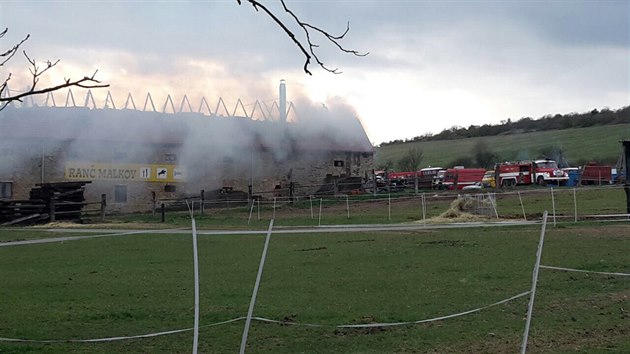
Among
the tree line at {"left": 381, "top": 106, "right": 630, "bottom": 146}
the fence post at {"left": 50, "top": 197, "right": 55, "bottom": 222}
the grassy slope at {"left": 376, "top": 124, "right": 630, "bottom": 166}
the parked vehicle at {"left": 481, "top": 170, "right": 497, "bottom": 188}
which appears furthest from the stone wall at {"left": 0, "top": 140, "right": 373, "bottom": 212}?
the tree line at {"left": 381, "top": 106, "right": 630, "bottom": 146}

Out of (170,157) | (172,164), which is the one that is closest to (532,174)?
(172,164)

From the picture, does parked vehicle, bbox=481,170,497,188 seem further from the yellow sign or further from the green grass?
the yellow sign

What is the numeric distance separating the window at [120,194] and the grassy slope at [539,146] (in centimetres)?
4524

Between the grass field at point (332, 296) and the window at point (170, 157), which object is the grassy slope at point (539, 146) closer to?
the window at point (170, 157)

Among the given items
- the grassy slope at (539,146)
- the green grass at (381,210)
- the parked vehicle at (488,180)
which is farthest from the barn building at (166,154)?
the grassy slope at (539,146)

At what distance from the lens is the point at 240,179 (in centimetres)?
4925

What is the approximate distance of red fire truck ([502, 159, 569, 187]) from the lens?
55.0 metres

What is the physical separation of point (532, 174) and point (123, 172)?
3053 centimetres

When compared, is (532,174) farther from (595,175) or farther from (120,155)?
(120,155)

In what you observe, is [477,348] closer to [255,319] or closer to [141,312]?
[255,319]

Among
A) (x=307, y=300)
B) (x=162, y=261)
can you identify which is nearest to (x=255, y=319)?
(x=307, y=300)

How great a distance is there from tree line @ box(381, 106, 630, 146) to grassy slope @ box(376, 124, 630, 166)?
362cm

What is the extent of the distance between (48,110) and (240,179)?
12.7m

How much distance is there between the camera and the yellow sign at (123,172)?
42938 mm
